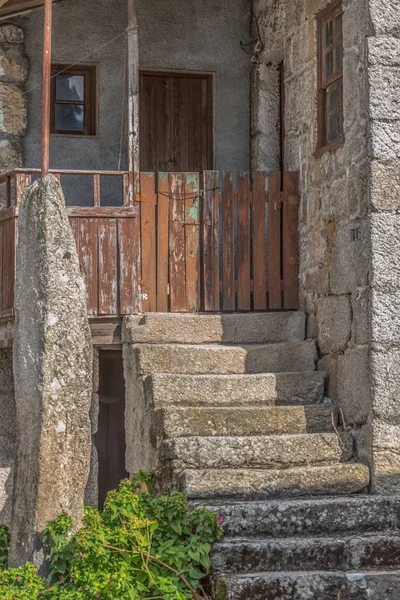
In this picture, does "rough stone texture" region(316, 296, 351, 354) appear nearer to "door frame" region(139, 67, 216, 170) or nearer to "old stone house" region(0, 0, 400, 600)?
"old stone house" region(0, 0, 400, 600)

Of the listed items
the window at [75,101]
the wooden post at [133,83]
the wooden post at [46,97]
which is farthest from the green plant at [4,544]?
the window at [75,101]

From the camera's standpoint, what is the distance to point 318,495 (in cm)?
636

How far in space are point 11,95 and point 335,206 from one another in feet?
10.9

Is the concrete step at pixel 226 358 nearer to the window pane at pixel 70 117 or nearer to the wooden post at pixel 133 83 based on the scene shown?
the wooden post at pixel 133 83

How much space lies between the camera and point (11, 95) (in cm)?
898

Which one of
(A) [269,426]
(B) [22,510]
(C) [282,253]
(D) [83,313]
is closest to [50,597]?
(B) [22,510]

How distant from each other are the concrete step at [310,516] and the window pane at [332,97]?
2.91 meters

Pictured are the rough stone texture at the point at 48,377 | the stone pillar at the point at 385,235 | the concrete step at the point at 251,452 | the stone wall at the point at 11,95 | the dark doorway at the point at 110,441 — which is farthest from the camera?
the dark doorway at the point at 110,441

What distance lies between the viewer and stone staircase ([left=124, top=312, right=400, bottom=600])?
5594 millimetres

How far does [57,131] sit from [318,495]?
455 cm

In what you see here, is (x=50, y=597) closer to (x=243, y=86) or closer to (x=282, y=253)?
(x=282, y=253)

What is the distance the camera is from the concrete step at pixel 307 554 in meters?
5.60

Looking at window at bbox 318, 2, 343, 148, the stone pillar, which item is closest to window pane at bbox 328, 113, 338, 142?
window at bbox 318, 2, 343, 148

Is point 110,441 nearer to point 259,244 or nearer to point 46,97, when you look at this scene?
→ point 259,244
